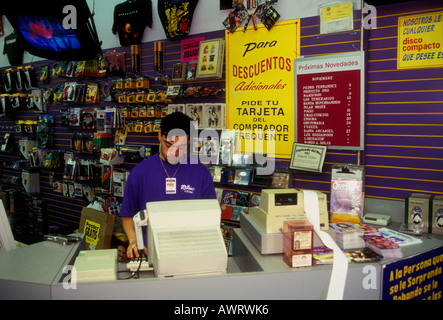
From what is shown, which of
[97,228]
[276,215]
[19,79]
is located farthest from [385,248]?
[19,79]

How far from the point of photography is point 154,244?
157 cm

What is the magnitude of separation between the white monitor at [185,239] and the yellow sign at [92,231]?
7.81ft

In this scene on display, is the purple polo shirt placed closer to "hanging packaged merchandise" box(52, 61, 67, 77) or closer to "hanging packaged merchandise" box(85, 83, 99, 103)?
"hanging packaged merchandise" box(85, 83, 99, 103)

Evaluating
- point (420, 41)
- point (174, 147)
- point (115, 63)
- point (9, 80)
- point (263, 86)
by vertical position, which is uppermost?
point (9, 80)

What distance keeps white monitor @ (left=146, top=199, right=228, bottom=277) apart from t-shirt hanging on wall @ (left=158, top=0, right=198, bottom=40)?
281cm

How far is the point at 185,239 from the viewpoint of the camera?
1583 millimetres

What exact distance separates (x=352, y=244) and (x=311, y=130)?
1554 millimetres

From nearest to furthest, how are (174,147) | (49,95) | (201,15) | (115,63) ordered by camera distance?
(174,147), (201,15), (115,63), (49,95)

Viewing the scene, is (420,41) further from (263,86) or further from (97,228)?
(97,228)

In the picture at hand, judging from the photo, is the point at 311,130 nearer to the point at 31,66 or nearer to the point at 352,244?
the point at 352,244

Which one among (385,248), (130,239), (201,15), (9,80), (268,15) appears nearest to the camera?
(385,248)

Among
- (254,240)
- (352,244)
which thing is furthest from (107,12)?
(352,244)

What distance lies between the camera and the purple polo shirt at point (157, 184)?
2.58 m

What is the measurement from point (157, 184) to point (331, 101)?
5.80 feet
